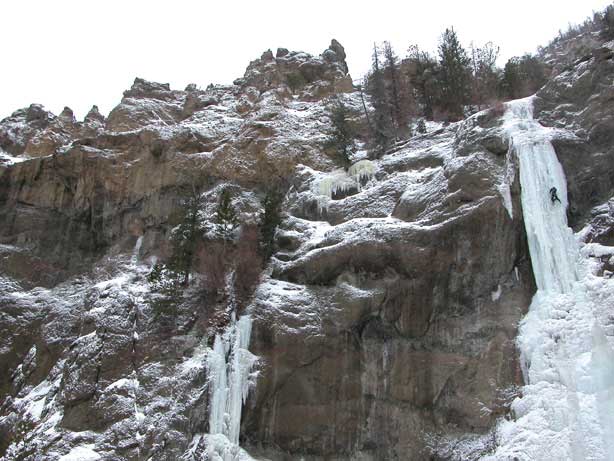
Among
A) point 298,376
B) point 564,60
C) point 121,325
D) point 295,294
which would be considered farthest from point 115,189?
point 564,60

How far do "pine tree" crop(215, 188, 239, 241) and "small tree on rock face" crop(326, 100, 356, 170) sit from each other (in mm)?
6482

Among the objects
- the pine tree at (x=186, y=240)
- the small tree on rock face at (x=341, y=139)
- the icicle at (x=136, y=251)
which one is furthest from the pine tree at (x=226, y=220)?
the small tree on rock face at (x=341, y=139)

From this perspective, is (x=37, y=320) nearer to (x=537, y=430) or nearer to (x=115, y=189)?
(x=115, y=189)

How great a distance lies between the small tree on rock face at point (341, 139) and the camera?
110 feet

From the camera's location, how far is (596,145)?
2467 centimetres

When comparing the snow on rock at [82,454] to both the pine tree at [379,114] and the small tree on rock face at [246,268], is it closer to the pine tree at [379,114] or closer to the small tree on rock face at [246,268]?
the small tree on rock face at [246,268]

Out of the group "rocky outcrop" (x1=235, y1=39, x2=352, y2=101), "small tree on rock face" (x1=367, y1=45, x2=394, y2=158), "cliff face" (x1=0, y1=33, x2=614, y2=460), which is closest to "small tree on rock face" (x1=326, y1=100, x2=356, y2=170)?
"small tree on rock face" (x1=367, y1=45, x2=394, y2=158)

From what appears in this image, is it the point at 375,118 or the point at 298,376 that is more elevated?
the point at 375,118

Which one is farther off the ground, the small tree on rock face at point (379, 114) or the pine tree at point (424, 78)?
the pine tree at point (424, 78)

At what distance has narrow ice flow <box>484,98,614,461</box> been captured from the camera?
63.0 feet

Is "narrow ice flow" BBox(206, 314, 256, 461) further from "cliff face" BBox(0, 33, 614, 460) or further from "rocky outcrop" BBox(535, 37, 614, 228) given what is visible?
"rocky outcrop" BBox(535, 37, 614, 228)

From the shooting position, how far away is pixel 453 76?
38.5 m

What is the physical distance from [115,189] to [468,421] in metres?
22.1

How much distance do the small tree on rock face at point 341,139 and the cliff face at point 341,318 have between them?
1.57 m
